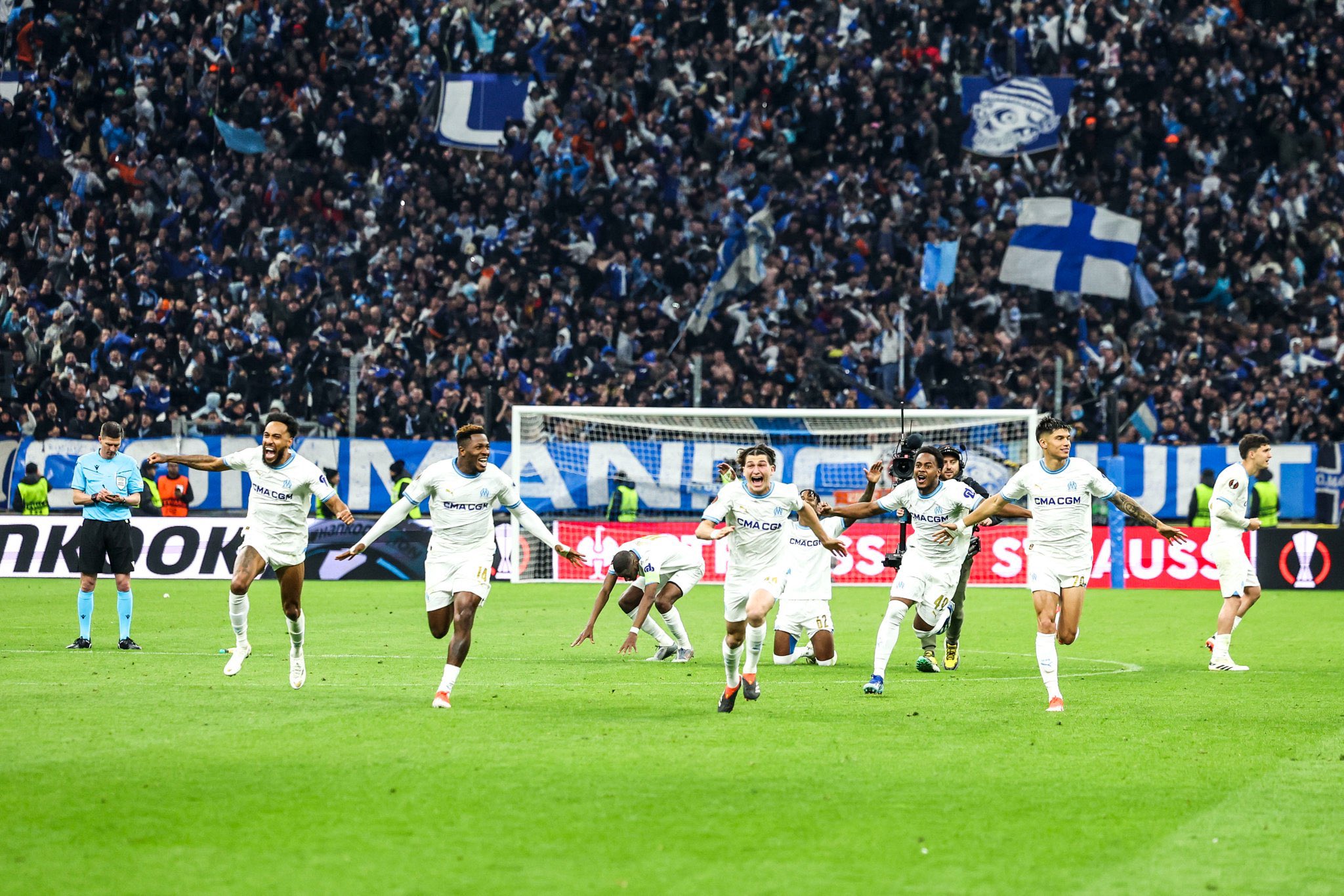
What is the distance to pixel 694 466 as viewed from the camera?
2950 centimetres

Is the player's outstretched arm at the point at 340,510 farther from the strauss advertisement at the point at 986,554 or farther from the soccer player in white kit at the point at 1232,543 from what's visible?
the strauss advertisement at the point at 986,554

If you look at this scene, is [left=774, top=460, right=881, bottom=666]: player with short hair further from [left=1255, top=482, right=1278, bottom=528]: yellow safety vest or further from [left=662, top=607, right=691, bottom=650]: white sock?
[left=1255, top=482, right=1278, bottom=528]: yellow safety vest

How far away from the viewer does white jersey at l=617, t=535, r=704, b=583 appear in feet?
53.4

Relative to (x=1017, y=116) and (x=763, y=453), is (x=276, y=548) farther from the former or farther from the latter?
(x=1017, y=116)

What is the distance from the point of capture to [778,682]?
566 inches

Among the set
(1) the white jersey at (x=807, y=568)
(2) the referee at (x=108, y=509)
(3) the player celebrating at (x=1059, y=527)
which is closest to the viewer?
(3) the player celebrating at (x=1059, y=527)

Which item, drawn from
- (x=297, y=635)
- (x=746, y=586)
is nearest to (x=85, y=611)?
(x=297, y=635)

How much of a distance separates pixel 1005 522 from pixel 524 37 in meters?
18.7

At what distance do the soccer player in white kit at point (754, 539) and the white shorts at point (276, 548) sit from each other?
393cm

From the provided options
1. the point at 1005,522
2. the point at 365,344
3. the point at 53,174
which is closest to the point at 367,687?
the point at 1005,522

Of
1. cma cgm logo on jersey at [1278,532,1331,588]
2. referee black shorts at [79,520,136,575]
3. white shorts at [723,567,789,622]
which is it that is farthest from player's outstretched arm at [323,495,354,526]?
A: cma cgm logo on jersey at [1278,532,1331,588]

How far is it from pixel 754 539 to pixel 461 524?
8.05 ft

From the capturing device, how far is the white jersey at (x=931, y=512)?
48.6 feet

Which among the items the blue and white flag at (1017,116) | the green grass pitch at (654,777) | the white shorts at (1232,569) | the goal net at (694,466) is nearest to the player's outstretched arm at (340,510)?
the green grass pitch at (654,777)
